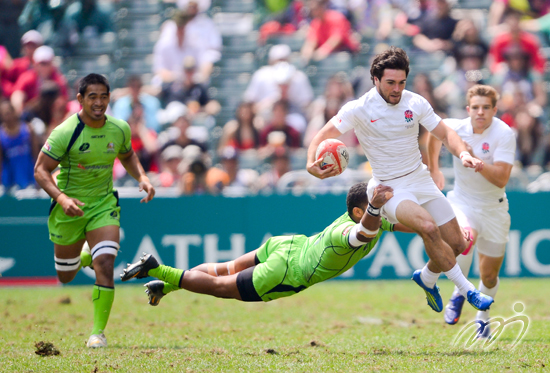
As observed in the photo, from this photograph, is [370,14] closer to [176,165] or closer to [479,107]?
[176,165]

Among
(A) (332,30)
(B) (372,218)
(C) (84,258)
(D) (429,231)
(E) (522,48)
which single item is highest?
(A) (332,30)

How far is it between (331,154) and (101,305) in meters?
2.93

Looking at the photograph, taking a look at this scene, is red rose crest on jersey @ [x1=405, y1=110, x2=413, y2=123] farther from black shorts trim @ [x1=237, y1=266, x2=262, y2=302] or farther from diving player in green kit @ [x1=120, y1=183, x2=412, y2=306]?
black shorts trim @ [x1=237, y1=266, x2=262, y2=302]

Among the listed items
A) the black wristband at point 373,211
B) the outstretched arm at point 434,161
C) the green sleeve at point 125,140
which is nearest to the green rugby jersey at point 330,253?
the black wristband at point 373,211

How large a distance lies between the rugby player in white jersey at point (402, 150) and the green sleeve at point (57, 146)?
8.99 ft

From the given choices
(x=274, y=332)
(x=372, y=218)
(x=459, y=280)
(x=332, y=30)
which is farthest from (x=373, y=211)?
(x=332, y=30)

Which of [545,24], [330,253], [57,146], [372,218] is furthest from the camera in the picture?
[545,24]

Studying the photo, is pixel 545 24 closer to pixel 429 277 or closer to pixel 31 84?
pixel 429 277

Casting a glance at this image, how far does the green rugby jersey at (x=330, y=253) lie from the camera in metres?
6.62

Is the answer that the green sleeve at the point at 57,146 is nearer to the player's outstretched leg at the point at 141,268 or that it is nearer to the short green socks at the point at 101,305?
the short green socks at the point at 101,305

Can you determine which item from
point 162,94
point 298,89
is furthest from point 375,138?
point 162,94

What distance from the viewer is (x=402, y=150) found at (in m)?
6.95

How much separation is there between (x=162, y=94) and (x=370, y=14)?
513cm

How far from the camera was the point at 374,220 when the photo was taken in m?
6.29
